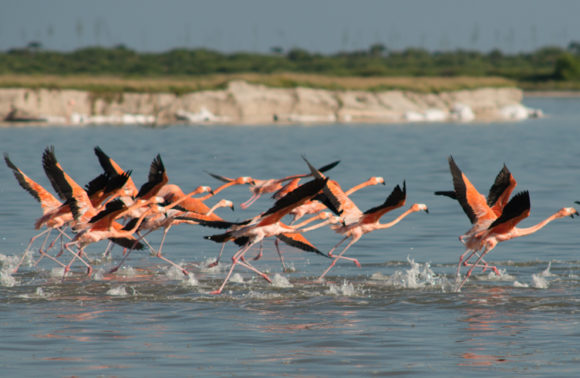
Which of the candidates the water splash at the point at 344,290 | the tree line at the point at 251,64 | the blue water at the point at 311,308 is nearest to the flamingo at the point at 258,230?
the blue water at the point at 311,308

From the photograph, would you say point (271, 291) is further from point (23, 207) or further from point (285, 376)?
point (23, 207)

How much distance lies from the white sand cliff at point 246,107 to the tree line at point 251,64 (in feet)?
73.4

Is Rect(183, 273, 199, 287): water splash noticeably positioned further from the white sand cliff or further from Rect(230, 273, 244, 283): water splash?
the white sand cliff

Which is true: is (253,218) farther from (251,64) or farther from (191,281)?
(251,64)

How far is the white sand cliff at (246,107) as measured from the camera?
52.5 metres

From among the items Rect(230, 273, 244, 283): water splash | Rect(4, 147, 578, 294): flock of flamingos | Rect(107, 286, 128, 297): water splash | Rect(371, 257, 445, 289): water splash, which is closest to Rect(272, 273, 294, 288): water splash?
Rect(4, 147, 578, 294): flock of flamingos

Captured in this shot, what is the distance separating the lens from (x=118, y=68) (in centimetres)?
9212

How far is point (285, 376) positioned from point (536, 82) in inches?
4324

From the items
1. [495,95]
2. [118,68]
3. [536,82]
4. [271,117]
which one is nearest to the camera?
[271,117]

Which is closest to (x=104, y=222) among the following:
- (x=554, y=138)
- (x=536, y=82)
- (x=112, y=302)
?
(x=112, y=302)

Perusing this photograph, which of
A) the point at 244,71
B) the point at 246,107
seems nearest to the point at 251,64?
the point at 244,71

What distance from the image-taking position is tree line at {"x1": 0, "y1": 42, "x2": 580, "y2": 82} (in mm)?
89625

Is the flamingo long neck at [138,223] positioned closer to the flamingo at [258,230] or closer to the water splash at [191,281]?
the water splash at [191,281]

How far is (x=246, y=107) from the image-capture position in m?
56.3
